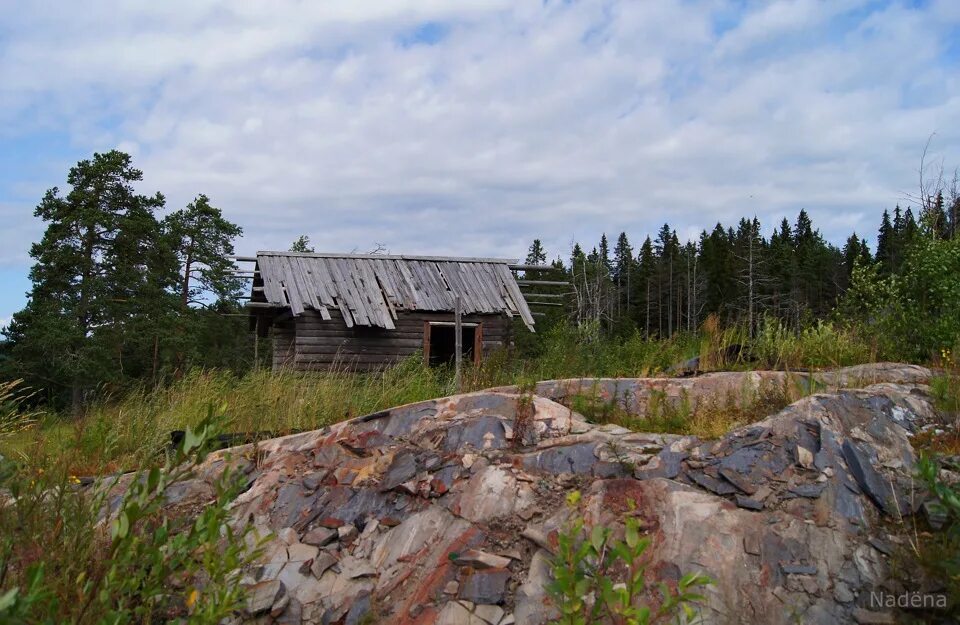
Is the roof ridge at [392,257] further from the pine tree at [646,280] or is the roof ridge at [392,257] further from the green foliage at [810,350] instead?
the pine tree at [646,280]

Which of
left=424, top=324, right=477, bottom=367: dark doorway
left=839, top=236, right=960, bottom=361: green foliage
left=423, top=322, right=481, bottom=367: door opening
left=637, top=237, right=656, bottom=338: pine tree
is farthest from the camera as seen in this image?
left=637, top=237, right=656, bottom=338: pine tree

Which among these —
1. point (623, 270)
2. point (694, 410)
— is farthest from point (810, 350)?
point (623, 270)

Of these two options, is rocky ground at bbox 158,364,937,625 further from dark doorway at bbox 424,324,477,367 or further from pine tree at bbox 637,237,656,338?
pine tree at bbox 637,237,656,338

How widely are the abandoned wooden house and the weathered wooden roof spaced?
24mm

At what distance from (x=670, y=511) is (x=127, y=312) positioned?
24.2m

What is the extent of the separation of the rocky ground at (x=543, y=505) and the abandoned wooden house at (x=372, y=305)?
9383mm

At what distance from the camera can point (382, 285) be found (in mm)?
16484

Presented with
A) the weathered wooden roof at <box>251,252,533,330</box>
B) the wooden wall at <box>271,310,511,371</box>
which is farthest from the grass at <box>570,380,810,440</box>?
the wooden wall at <box>271,310,511,371</box>

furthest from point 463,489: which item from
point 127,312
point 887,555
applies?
point 127,312

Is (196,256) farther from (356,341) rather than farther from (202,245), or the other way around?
(356,341)

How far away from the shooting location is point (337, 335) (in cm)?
1598

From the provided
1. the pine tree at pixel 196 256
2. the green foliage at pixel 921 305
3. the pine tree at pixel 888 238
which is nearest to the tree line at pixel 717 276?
the pine tree at pixel 888 238

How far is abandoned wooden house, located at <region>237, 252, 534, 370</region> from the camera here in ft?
51.4

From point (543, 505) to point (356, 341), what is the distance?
12.0 meters
